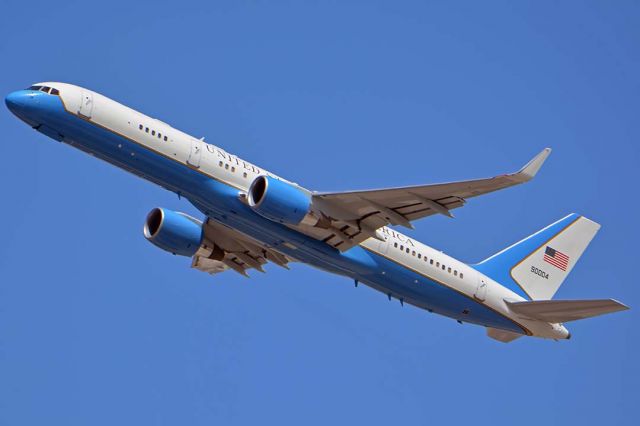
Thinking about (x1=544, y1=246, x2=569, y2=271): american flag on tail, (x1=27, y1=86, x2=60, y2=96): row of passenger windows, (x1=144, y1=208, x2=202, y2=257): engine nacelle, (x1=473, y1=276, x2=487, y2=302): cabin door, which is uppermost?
(x1=544, y1=246, x2=569, y2=271): american flag on tail

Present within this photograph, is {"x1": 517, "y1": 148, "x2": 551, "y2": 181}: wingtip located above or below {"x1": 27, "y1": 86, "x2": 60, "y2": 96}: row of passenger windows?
above

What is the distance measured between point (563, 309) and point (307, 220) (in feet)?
39.2

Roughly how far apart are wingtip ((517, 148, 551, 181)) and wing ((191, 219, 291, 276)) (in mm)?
15178

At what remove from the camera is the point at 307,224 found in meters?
41.9

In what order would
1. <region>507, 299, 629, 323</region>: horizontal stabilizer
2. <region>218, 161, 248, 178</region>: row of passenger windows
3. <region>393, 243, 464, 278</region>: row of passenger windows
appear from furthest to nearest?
<region>393, 243, 464, 278</region>: row of passenger windows → <region>507, 299, 629, 323</region>: horizontal stabilizer → <region>218, 161, 248, 178</region>: row of passenger windows

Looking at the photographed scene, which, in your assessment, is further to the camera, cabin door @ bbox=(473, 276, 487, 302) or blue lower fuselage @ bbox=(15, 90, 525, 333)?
cabin door @ bbox=(473, 276, 487, 302)

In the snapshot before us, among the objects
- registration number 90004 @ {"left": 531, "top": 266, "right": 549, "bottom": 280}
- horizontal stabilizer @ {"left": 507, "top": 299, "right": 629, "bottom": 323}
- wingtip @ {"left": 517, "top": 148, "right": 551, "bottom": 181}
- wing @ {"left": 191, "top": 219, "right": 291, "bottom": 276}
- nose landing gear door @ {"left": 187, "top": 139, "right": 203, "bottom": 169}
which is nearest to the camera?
wingtip @ {"left": 517, "top": 148, "right": 551, "bottom": 181}

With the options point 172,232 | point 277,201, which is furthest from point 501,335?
point 172,232

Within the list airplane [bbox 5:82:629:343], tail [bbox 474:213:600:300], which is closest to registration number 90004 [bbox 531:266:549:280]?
tail [bbox 474:213:600:300]

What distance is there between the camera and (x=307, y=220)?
41.7m

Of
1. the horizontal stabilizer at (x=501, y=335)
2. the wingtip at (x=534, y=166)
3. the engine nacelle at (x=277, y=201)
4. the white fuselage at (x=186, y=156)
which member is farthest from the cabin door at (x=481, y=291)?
the wingtip at (x=534, y=166)

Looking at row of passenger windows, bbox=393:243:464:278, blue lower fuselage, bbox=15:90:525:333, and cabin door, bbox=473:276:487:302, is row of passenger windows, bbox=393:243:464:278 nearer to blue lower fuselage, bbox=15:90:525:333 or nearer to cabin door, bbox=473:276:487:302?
blue lower fuselage, bbox=15:90:525:333

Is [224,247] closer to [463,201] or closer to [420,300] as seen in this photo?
[420,300]

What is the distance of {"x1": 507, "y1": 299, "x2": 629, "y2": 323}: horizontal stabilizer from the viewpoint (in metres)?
42.2
